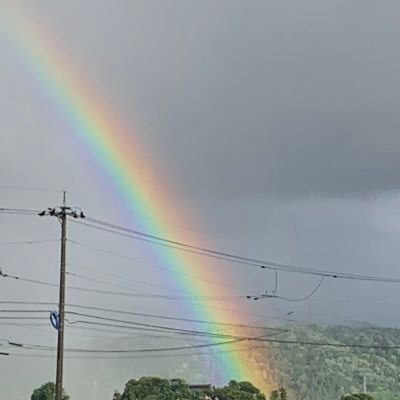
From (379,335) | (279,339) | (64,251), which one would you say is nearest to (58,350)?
(64,251)

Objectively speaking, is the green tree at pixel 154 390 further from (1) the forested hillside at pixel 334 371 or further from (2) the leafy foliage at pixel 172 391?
(1) the forested hillside at pixel 334 371

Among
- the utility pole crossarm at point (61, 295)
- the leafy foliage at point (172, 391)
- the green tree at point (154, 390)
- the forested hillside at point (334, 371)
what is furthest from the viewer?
the forested hillside at point (334, 371)

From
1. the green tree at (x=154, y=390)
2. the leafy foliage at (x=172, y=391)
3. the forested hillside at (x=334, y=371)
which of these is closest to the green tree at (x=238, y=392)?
the leafy foliage at (x=172, y=391)

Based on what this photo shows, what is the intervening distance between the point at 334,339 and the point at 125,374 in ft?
170

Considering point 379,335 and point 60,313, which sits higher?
point 379,335

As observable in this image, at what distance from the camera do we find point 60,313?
34062 mm

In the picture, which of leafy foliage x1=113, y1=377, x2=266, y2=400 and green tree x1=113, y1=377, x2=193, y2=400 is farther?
green tree x1=113, y1=377, x2=193, y2=400

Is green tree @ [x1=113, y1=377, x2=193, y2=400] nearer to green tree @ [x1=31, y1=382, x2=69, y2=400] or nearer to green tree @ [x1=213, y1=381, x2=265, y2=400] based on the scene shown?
green tree @ [x1=213, y1=381, x2=265, y2=400]

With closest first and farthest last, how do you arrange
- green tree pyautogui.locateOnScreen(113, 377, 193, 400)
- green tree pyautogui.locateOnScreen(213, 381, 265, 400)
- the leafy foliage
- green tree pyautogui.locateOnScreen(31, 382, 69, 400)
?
1. green tree pyautogui.locateOnScreen(213, 381, 265, 400)
2. green tree pyautogui.locateOnScreen(31, 382, 69, 400)
3. the leafy foliage
4. green tree pyautogui.locateOnScreen(113, 377, 193, 400)

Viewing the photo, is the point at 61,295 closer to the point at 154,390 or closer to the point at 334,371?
the point at 154,390

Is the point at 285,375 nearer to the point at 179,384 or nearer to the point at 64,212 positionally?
the point at 179,384

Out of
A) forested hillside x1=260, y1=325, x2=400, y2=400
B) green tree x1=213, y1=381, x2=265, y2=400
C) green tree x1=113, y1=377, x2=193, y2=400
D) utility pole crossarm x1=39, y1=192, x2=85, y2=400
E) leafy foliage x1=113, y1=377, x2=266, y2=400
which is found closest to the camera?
utility pole crossarm x1=39, y1=192, x2=85, y2=400

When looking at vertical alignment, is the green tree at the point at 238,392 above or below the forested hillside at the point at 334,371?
below

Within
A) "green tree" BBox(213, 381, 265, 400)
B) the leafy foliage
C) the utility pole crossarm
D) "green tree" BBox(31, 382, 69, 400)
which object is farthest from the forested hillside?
the utility pole crossarm
